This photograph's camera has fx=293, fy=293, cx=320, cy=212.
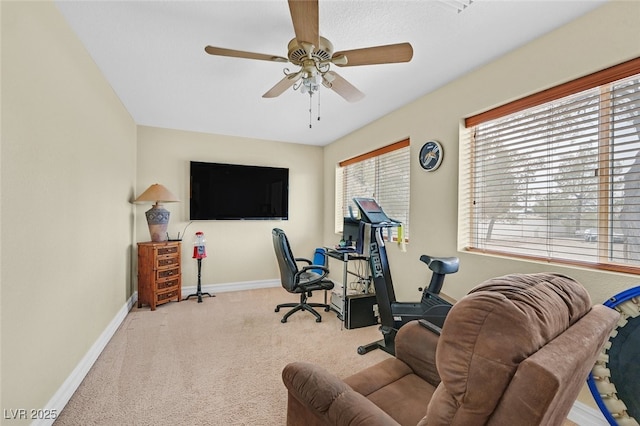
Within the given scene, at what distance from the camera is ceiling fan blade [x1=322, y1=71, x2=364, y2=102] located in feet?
6.66

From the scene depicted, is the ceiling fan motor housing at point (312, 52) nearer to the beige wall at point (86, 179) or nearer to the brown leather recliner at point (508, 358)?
the beige wall at point (86, 179)

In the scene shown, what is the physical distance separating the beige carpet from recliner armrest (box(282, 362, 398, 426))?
82 centimetres

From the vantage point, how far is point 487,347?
2.29ft

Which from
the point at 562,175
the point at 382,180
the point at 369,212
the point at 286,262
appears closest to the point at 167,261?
the point at 286,262

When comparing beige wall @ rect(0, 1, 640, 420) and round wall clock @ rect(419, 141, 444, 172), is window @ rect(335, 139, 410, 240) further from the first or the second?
round wall clock @ rect(419, 141, 444, 172)

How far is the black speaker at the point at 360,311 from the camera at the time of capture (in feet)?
10.2

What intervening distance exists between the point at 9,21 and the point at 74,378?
7.04 ft

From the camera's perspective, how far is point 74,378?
201cm

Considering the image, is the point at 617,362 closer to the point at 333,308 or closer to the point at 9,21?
the point at 333,308

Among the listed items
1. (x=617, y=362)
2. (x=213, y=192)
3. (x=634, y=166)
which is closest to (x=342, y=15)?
(x=634, y=166)

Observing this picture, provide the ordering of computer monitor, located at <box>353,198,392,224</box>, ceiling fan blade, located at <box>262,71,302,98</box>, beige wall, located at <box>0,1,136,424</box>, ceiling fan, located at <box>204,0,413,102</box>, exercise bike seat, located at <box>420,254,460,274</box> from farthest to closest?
computer monitor, located at <box>353,198,392,224</box>
exercise bike seat, located at <box>420,254,460,274</box>
ceiling fan blade, located at <box>262,71,302,98</box>
ceiling fan, located at <box>204,0,413,102</box>
beige wall, located at <box>0,1,136,424</box>

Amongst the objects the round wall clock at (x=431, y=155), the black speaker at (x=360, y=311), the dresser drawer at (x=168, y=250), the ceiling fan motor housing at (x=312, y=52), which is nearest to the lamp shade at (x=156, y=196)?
the dresser drawer at (x=168, y=250)

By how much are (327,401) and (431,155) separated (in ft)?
8.20

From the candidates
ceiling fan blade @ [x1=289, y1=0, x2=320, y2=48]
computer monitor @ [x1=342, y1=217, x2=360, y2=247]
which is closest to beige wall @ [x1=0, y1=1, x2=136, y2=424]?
ceiling fan blade @ [x1=289, y1=0, x2=320, y2=48]
